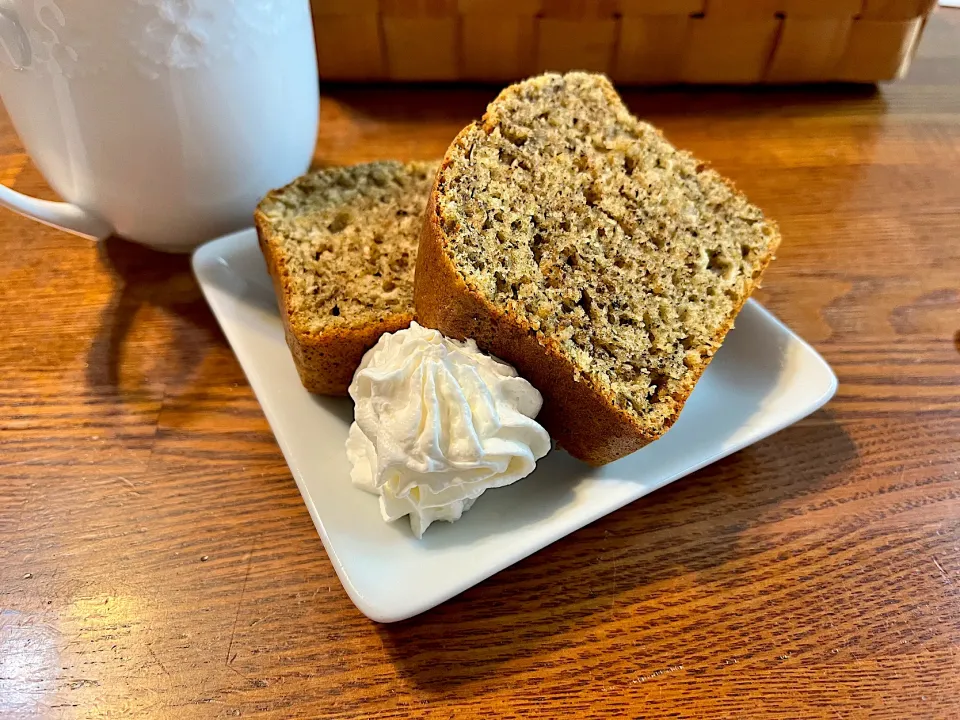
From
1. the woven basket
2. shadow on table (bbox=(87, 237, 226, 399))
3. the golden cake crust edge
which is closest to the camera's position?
the golden cake crust edge

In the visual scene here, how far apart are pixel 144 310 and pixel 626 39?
0.92 m

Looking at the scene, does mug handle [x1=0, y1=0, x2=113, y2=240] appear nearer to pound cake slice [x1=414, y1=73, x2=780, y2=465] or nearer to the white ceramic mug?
the white ceramic mug

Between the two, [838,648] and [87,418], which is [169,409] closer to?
[87,418]

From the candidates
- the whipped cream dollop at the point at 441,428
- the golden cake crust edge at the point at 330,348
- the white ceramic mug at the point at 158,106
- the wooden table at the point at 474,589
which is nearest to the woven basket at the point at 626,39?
the white ceramic mug at the point at 158,106

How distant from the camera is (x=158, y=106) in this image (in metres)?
0.80

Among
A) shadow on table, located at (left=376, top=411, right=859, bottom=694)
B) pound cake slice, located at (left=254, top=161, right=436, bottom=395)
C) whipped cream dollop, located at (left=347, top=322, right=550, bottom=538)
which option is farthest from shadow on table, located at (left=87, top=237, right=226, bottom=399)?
shadow on table, located at (left=376, top=411, right=859, bottom=694)

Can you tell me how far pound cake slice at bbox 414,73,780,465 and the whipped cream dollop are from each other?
0.03 meters

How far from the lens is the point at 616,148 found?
893 mm

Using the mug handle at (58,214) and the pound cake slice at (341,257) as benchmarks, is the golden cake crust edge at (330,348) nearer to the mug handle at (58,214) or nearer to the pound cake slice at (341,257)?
the pound cake slice at (341,257)

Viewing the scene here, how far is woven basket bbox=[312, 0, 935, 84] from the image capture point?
1.22m

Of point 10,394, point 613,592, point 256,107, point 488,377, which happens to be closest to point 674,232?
point 488,377

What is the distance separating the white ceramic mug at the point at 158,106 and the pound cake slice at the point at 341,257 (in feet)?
0.26

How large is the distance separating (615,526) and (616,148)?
454 mm

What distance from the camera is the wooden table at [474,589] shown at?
0.67m
